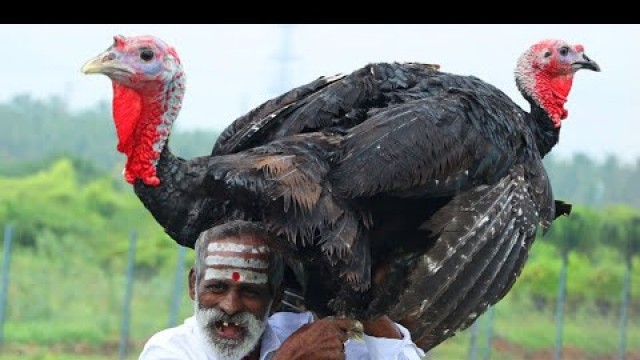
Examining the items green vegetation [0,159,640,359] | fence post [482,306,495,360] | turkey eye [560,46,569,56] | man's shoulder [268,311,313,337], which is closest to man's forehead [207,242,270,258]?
man's shoulder [268,311,313,337]

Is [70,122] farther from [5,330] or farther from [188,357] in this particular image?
[188,357]

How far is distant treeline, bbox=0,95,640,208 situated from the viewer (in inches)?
882

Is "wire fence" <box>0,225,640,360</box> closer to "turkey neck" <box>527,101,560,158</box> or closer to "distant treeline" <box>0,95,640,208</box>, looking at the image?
"distant treeline" <box>0,95,640,208</box>

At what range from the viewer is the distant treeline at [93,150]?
73.5 feet

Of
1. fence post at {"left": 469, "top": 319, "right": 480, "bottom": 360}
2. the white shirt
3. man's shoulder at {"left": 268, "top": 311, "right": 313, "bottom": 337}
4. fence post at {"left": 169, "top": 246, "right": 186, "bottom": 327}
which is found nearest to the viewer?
the white shirt

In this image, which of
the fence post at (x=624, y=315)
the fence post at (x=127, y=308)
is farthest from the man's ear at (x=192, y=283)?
the fence post at (x=624, y=315)

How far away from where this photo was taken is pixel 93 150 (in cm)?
2509

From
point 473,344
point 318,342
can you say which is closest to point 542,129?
point 318,342

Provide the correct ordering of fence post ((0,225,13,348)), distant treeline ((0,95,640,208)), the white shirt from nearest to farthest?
the white shirt, fence post ((0,225,13,348)), distant treeline ((0,95,640,208))

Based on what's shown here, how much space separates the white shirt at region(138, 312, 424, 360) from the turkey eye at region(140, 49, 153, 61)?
817 mm

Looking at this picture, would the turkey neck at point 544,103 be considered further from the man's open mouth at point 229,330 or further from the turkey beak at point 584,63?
the man's open mouth at point 229,330

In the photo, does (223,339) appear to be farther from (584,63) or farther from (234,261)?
(584,63)

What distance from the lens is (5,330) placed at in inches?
632

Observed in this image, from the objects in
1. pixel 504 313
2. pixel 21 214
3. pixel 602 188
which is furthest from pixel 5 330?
pixel 602 188
